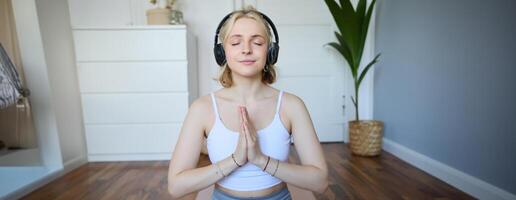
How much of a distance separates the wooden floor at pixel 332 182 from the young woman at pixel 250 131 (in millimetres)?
1109

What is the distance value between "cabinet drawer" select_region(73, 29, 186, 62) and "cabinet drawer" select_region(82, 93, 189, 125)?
326 millimetres

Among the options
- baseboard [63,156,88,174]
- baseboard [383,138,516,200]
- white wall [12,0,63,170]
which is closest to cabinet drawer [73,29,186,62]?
white wall [12,0,63,170]

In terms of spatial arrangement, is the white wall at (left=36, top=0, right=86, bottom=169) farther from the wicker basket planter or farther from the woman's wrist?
the wicker basket planter

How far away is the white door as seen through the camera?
2.91 meters

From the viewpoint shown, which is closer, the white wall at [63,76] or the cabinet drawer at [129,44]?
the white wall at [63,76]

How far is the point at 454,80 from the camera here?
1.86 metres

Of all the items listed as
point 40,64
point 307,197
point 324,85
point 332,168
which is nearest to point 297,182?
point 307,197

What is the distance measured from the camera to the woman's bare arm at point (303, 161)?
67cm

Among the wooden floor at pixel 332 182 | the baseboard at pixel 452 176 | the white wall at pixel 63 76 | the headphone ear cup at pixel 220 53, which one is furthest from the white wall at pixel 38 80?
the baseboard at pixel 452 176

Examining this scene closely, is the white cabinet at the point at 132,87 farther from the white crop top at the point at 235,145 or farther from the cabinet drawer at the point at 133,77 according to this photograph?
the white crop top at the point at 235,145

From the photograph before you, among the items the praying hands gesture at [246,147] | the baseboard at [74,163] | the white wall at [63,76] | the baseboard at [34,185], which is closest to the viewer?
the praying hands gesture at [246,147]

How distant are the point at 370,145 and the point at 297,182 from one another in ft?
6.76

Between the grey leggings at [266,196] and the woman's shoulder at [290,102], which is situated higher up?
the woman's shoulder at [290,102]

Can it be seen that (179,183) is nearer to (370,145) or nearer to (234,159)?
(234,159)
